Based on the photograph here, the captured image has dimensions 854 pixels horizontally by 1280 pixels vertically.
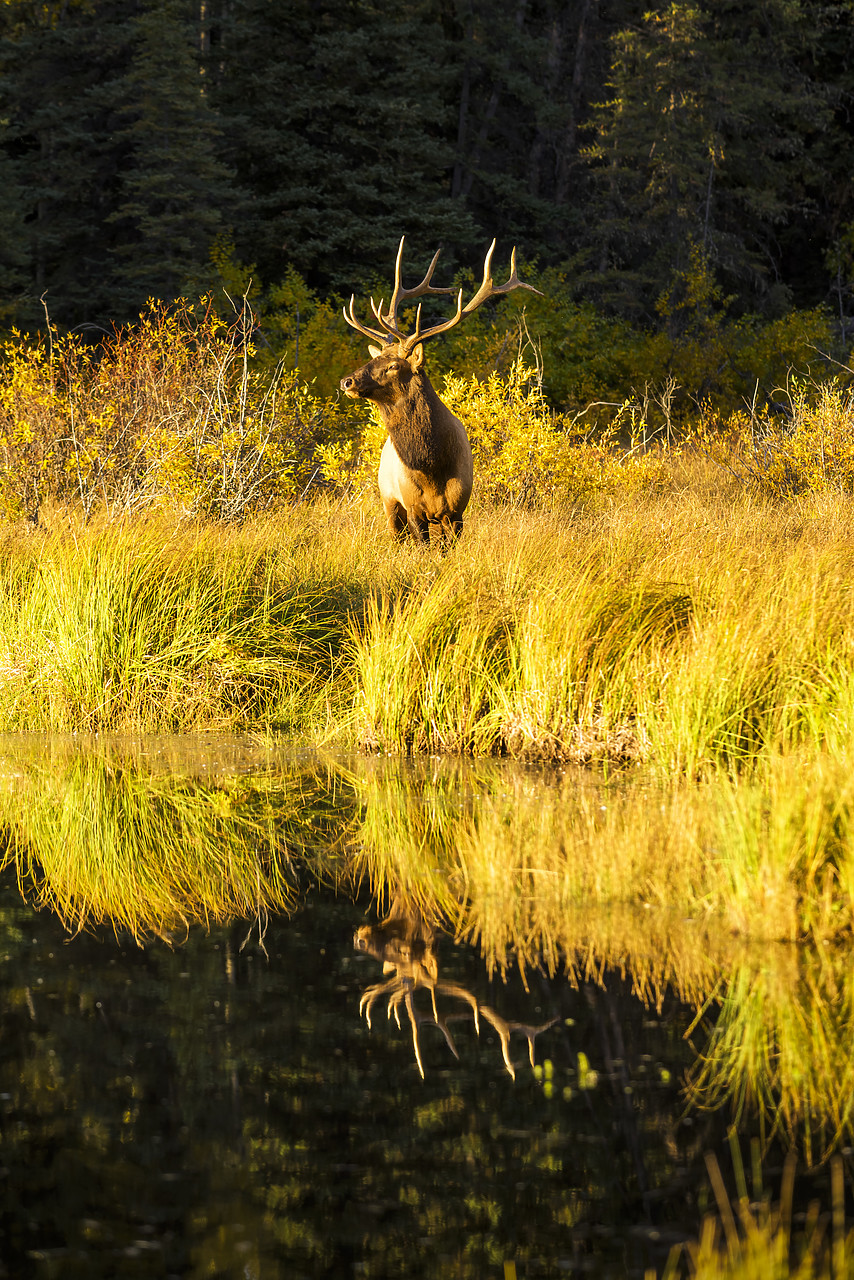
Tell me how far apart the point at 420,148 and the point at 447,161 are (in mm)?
1041

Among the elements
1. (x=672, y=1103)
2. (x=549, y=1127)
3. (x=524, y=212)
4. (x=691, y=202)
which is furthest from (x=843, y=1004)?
(x=524, y=212)

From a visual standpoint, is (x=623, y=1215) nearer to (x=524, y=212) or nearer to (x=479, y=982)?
(x=479, y=982)

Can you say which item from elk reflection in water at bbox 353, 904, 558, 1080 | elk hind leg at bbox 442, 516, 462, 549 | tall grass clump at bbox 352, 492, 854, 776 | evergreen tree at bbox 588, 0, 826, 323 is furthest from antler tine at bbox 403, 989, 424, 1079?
evergreen tree at bbox 588, 0, 826, 323

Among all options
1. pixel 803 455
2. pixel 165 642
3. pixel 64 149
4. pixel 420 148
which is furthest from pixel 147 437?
pixel 420 148

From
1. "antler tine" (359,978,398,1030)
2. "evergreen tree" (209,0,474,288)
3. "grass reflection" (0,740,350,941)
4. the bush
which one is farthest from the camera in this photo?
"evergreen tree" (209,0,474,288)

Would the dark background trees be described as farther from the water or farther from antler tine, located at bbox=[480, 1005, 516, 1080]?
antler tine, located at bbox=[480, 1005, 516, 1080]

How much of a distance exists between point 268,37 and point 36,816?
Result: 28.2 m

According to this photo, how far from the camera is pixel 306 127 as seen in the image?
32.1 m

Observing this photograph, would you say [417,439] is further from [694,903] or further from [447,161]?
[447,161]

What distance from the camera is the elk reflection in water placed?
419cm

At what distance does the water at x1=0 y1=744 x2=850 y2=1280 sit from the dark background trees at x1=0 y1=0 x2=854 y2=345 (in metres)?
23.2

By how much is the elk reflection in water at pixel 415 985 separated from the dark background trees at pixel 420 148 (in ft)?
74.6

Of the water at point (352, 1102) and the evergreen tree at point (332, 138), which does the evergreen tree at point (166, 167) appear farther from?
the water at point (352, 1102)

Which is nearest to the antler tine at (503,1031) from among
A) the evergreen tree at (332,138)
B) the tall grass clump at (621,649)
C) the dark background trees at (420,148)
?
the tall grass clump at (621,649)
